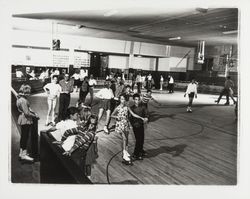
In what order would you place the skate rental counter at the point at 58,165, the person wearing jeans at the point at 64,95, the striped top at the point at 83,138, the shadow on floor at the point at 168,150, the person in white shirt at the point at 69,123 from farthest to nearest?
1. the person wearing jeans at the point at 64,95
2. the shadow on floor at the point at 168,150
3. the person in white shirt at the point at 69,123
4. the striped top at the point at 83,138
5. the skate rental counter at the point at 58,165

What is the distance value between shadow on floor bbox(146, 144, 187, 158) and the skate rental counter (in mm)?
1758

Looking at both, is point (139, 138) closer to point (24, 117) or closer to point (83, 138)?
point (83, 138)

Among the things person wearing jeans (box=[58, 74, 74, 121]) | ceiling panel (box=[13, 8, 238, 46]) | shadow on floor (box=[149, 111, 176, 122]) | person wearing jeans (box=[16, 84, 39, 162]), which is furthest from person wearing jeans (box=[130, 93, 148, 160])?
shadow on floor (box=[149, 111, 176, 122])

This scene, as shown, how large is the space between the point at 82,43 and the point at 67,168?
12.8 m

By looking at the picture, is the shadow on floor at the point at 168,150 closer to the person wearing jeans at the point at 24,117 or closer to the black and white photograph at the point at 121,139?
the black and white photograph at the point at 121,139

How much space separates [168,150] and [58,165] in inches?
102

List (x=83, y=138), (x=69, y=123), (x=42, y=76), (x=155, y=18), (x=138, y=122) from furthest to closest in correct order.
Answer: (x=42, y=76), (x=155, y=18), (x=138, y=122), (x=69, y=123), (x=83, y=138)

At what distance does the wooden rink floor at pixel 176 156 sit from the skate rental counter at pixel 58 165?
0.52 metres

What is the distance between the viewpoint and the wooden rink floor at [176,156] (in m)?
3.92

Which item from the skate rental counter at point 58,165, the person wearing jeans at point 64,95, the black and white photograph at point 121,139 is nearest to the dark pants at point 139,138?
the black and white photograph at point 121,139

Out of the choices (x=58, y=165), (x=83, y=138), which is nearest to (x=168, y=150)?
(x=83, y=138)

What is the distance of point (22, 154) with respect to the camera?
4203mm

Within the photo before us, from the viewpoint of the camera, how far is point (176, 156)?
192 inches

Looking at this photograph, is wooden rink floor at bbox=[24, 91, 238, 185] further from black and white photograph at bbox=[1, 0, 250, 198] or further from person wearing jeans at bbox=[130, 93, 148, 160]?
person wearing jeans at bbox=[130, 93, 148, 160]
